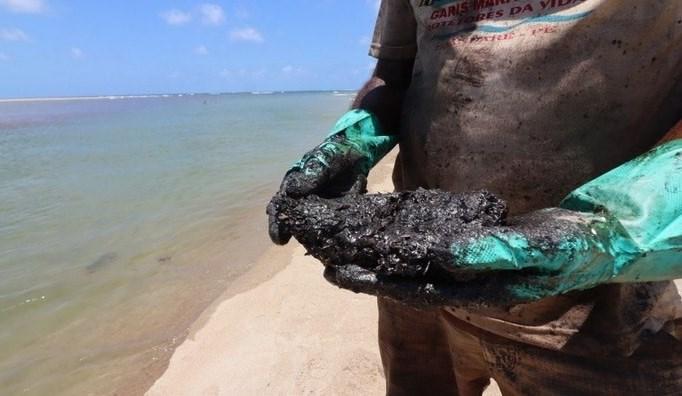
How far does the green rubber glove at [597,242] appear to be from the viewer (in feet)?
2.77

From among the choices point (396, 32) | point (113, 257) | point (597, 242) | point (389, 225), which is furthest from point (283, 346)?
point (113, 257)

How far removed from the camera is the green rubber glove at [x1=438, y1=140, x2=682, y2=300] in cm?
Result: 84

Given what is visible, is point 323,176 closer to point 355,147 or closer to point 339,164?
point 339,164

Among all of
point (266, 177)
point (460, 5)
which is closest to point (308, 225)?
point (460, 5)

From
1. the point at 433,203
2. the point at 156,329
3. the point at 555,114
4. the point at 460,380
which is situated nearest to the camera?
the point at 433,203

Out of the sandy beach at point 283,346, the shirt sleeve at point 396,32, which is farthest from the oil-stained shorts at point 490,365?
the sandy beach at point 283,346

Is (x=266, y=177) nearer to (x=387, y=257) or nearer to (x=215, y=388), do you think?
(x=215, y=388)

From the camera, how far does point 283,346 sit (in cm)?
346

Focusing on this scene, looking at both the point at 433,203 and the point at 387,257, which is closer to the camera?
the point at 387,257

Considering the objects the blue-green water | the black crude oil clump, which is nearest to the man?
the black crude oil clump

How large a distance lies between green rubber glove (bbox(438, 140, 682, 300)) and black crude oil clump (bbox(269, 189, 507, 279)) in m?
0.06

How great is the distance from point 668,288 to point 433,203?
596 millimetres

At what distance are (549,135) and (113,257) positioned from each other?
224 inches

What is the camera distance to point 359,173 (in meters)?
1.50
